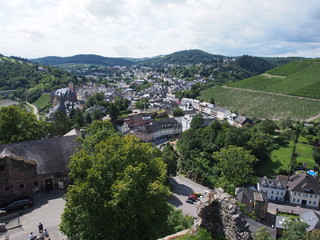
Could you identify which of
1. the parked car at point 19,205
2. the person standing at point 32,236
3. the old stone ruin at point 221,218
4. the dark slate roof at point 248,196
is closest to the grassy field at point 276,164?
the dark slate roof at point 248,196

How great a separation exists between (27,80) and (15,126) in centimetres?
14943

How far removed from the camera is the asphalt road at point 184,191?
119 ft

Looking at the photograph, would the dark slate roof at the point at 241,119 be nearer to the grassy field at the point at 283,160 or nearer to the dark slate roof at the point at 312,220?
the grassy field at the point at 283,160

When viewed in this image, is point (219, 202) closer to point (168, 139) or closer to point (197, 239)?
point (197, 239)

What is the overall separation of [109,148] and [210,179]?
115 ft

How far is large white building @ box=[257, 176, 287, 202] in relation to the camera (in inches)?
1737

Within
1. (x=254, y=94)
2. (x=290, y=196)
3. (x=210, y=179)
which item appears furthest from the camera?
(x=254, y=94)

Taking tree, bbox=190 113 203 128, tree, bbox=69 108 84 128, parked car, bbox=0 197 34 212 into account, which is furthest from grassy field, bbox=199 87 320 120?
parked car, bbox=0 197 34 212

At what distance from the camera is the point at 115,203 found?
568 inches

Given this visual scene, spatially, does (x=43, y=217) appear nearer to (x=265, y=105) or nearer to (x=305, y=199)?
(x=305, y=199)

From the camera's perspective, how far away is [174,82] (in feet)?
630

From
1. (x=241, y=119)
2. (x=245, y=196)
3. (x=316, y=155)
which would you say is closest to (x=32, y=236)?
(x=245, y=196)

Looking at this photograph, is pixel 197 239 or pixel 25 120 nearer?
pixel 197 239

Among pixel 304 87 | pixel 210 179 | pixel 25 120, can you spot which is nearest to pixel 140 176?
pixel 25 120
